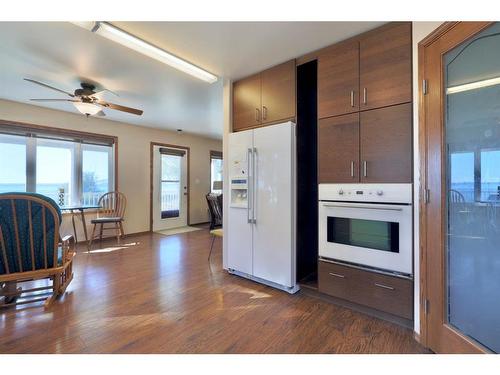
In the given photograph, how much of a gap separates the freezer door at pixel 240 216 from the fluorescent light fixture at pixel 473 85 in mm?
1747

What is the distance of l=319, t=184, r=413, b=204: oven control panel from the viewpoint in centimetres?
182

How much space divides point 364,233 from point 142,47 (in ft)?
8.74

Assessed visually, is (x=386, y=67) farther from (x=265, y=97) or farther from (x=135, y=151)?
(x=135, y=151)

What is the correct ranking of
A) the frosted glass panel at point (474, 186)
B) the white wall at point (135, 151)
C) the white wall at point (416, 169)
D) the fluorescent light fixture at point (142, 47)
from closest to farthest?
the frosted glass panel at point (474, 186) → the white wall at point (416, 169) → the fluorescent light fixture at point (142, 47) → the white wall at point (135, 151)

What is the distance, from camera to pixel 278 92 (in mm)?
2621

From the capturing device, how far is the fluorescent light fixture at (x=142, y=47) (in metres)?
1.99

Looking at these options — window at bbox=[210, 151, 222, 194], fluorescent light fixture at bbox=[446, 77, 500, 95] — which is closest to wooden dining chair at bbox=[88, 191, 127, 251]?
window at bbox=[210, 151, 222, 194]

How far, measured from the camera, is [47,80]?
312 cm

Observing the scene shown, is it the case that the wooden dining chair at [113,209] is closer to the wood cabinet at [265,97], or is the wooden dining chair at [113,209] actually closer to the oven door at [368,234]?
the wood cabinet at [265,97]

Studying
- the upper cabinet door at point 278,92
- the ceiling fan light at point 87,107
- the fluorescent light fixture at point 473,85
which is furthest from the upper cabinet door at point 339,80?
the ceiling fan light at point 87,107

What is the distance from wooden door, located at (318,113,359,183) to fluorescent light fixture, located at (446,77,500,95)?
2.22ft

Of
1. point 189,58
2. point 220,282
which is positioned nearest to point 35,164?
point 189,58

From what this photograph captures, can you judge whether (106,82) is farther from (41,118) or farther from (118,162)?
(118,162)

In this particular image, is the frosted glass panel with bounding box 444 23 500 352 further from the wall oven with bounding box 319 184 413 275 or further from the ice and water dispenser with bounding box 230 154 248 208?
the ice and water dispenser with bounding box 230 154 248 208
